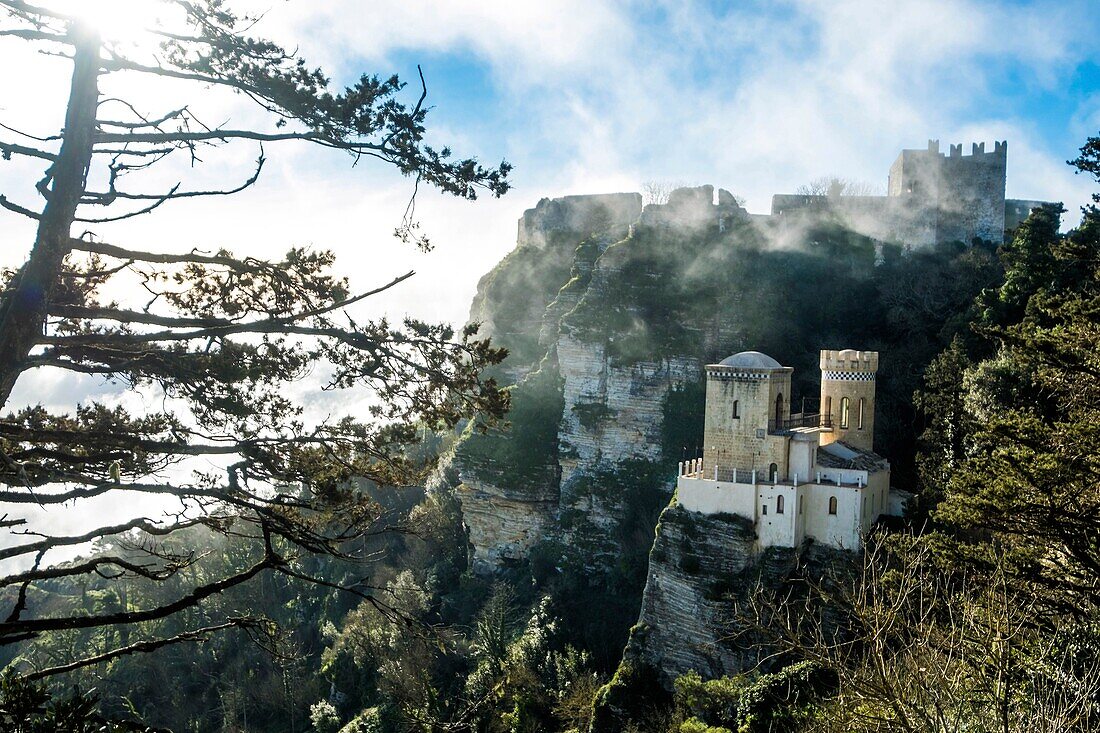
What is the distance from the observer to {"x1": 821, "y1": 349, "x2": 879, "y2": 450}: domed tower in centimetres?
2488

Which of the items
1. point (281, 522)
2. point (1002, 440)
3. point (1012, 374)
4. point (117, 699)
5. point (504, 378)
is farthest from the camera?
point (504, 378)

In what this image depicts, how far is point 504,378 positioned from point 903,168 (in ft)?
58.0

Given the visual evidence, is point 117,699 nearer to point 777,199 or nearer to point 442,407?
point 777,199

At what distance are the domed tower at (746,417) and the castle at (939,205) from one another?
15.2 m

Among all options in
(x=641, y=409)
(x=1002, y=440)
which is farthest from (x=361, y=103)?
(x=641, y=409)

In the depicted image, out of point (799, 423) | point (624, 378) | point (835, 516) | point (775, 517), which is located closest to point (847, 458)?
point (835, 516)

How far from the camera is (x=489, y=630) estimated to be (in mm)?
28500

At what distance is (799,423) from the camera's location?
2619cm

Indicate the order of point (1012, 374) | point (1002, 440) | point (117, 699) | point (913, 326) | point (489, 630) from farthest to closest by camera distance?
point (117, 699), point (913, 326), point (489, 630), point (1012, 374), point (1002, 440)

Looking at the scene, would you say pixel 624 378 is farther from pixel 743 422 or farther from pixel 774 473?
pixel 774 473

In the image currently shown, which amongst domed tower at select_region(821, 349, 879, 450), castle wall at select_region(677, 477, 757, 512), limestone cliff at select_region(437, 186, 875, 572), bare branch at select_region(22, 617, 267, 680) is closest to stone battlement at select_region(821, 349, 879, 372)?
domed tower at select_region(821, 349, 879, 450)

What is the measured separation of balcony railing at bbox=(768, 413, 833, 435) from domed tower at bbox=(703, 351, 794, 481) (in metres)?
0.03

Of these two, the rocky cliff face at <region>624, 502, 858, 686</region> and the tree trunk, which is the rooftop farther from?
the tree trunk

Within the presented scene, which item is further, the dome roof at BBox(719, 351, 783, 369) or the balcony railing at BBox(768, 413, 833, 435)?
the dome roof at BBox(719, 351, 783, 369)
